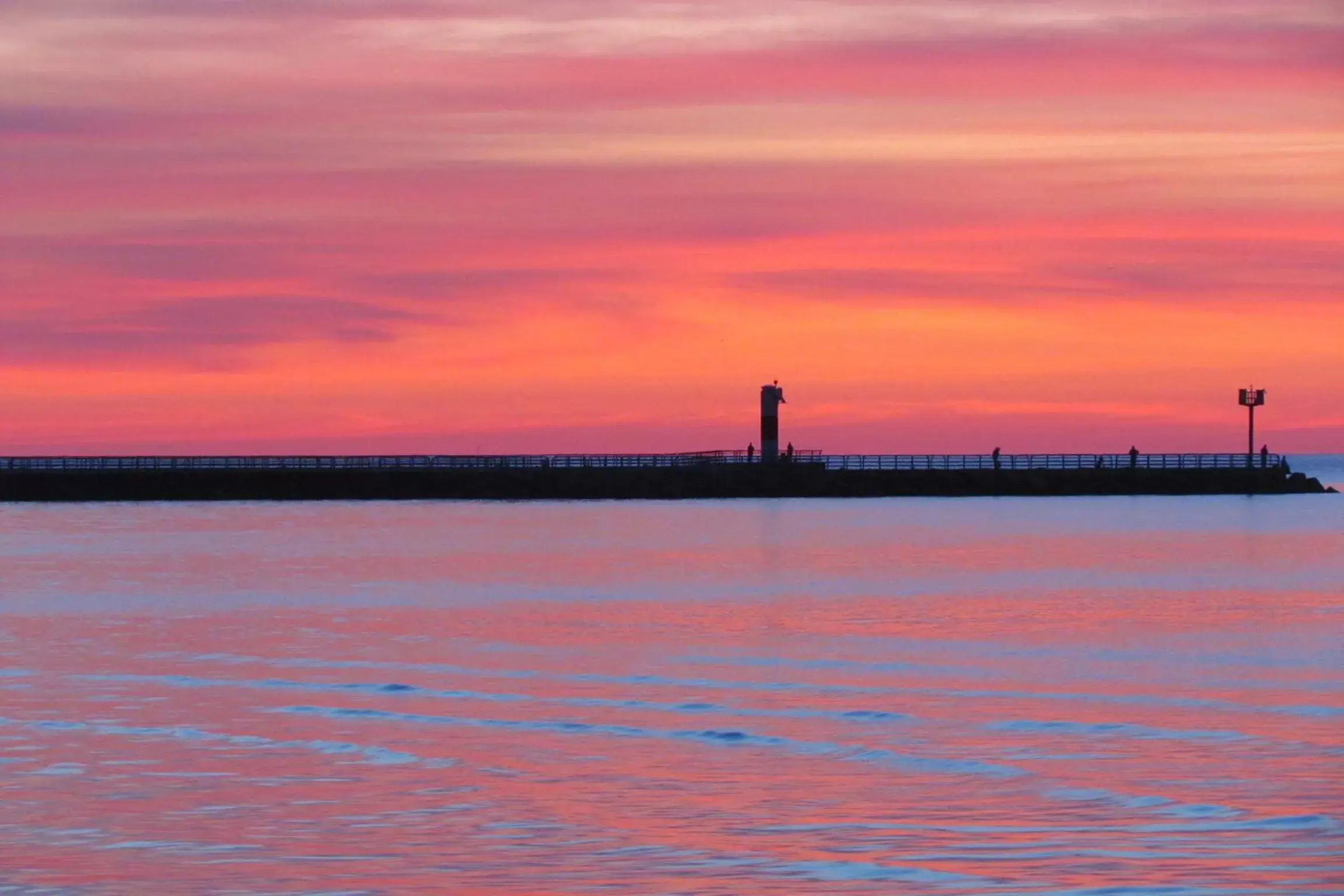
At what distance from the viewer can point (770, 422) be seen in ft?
314

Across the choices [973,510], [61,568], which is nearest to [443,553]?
[61,568]

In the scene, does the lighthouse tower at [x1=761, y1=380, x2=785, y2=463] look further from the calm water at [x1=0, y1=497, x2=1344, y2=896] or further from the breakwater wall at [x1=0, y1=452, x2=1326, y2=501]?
the calm water at [x1=0, y1=497, x2=1344, y2=896]

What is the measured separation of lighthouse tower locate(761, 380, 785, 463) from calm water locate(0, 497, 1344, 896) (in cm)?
4586

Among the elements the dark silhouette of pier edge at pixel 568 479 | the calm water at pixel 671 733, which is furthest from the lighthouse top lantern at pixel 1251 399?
the calm water at pixel 671 733

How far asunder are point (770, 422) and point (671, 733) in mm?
75848

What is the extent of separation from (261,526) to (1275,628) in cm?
4909

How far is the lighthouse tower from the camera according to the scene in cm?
9338

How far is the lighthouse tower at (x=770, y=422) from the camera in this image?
3676 inches

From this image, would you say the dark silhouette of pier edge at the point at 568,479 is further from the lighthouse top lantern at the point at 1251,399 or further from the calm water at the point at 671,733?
the calm water at the point at 671,733

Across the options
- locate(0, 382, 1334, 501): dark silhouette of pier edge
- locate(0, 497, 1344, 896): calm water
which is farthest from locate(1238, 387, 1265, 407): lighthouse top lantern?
locate(0, 497, 1344, 896): calm water

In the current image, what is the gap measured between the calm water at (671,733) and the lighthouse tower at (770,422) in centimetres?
4586

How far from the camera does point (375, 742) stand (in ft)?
63.8

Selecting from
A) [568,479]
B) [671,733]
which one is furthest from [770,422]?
[671,733]

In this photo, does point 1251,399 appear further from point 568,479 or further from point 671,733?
point 671,733
